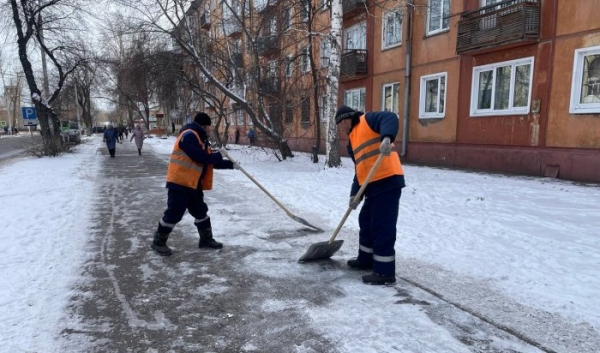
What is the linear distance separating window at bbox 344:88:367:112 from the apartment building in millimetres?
253

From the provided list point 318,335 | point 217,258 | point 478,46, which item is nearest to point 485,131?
point 478,46

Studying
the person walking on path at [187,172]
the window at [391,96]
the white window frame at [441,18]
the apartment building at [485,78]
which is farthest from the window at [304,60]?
the person walking on path at [187,172]

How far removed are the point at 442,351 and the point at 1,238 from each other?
5.26m

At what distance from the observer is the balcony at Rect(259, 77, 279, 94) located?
621 inches

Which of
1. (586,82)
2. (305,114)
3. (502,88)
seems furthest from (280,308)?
(305,114)

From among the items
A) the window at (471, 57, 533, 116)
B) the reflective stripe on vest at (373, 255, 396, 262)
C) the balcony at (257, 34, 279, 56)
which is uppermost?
the balcony at (257, 34, 279, 56)

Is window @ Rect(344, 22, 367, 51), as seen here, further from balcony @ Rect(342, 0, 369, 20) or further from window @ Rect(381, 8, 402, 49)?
window @ Rect(381, 8, 402, 49)

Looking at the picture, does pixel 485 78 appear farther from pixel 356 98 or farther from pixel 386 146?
pixel 386 146

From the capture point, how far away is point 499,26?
36.0 feet

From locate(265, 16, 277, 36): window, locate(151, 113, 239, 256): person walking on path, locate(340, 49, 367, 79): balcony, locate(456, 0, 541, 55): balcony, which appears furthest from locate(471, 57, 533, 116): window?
locate(151, 113, 239, 256): person walking on path

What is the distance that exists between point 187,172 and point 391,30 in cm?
1365

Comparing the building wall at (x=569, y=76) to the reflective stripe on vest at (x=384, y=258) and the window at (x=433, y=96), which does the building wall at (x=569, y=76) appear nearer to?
the window at (x=433, y=96)

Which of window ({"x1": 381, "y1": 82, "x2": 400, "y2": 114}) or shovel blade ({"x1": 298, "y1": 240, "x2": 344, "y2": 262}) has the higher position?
window ({"x1": 381, "y1": 82, "x2": 400, "y2": 114})

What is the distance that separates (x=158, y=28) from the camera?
542 inches
